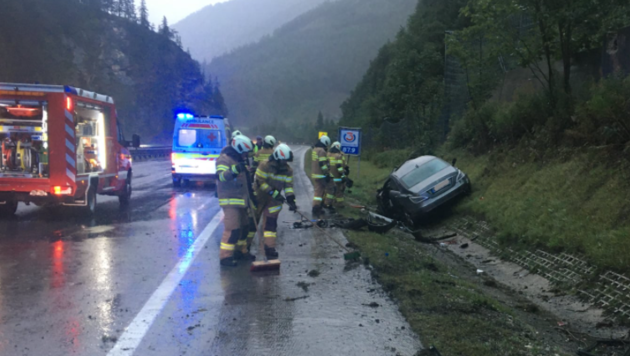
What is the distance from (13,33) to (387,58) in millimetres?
41975

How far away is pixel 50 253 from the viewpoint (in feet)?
27.9

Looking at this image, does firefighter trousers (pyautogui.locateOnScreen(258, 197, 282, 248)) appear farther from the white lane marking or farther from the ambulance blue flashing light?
the ambulance blue flashing light

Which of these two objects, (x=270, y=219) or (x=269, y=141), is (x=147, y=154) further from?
(x=270, y=219)

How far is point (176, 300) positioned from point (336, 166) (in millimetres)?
9071

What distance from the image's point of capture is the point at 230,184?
817cm

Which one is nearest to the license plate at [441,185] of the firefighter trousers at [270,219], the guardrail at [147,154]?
the firefighter trousers at [270,219]

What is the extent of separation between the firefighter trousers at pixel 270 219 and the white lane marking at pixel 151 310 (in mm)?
1130

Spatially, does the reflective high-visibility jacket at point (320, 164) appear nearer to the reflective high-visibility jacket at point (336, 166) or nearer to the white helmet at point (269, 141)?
the reflective high-visibility jacket at point (336, 166)

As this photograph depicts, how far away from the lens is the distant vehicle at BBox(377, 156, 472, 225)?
467 inches

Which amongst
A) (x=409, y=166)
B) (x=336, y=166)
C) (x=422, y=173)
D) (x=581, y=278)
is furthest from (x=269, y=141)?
(x=581, y=278)

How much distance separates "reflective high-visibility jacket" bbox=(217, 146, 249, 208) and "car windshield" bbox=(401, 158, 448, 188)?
16.6ft

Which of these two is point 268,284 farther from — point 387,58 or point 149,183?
point 387,58

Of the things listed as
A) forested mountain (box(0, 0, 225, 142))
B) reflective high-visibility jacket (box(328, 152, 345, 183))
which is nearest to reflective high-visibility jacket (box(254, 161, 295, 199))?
reflective high-visibility jacket (box(328, 152, 345, 183))

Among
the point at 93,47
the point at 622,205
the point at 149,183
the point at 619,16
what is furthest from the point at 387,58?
the point at 622,205
